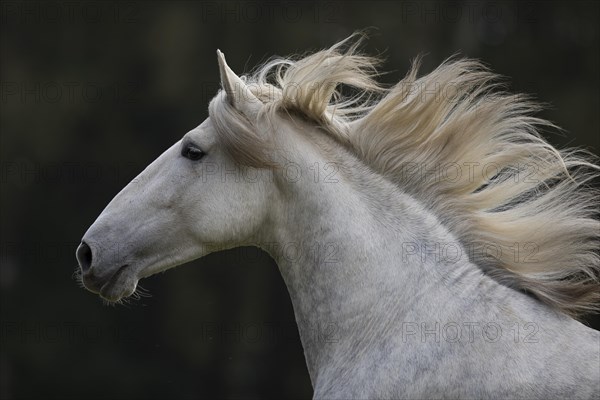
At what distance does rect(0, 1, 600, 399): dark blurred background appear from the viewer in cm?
1829

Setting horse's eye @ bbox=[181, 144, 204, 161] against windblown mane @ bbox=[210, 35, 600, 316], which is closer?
windblown mane @ bbox=[210, 35, 600, 316]

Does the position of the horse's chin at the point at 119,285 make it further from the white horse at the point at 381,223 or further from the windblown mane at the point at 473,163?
the windblown mane at the point at 473,163

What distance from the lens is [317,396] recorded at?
4637mm

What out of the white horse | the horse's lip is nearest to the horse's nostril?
the white horse

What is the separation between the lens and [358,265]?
4730 mm

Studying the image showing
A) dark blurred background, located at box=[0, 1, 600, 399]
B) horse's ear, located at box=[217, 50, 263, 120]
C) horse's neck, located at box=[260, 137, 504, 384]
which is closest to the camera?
horse's neck, located at box=[260, 137, 504, 384]

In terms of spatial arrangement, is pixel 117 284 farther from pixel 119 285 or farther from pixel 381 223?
pixel 381 223

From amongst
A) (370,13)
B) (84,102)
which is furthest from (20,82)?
(370,13)

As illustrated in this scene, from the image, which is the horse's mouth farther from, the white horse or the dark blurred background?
the dark blurred background

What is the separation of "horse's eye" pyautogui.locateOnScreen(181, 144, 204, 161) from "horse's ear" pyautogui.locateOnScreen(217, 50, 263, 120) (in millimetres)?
304

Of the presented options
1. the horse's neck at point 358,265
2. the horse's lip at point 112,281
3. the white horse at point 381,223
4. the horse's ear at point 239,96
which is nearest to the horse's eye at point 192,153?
the white horse at point 381,223

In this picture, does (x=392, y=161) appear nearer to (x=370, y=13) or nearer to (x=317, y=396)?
(x=317, y=396)

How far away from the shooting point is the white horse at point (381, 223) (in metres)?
4.52

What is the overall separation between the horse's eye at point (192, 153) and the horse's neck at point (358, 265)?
51 centimetres
